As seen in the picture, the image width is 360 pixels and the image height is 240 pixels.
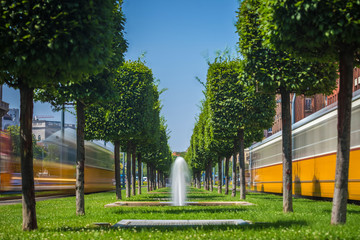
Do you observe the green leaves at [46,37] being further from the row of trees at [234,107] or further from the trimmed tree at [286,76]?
the row of trees at [234,107]

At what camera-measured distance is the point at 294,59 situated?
48.0 feet

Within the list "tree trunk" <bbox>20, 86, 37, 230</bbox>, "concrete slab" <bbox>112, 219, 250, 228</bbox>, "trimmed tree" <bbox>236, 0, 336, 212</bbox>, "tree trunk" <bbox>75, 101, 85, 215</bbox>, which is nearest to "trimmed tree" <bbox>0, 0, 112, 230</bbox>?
"tree trunk" <bbox>20, 86, 37, 230</bbox>

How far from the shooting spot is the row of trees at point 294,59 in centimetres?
919

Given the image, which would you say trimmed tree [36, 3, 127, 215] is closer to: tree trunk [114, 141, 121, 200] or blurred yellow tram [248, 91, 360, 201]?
blurred yellow tram [248, 91, 360, 201]

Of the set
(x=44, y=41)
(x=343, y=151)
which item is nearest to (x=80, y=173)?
(x=44, y=41)

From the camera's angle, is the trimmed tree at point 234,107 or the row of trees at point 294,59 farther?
the trimmed tree at point 234,107

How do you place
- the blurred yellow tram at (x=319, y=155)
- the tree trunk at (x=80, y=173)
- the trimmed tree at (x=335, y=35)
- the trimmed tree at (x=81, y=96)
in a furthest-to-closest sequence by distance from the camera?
the blurred yellow tram at (x=319, y=155), the tree trunk at (x=80, y=173), the trimmed tree at (x=81, y=96), the trimmed tree at (x=335, y=35)

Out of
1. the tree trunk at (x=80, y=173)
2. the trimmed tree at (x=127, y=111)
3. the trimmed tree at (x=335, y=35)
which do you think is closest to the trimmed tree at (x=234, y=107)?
the trimmed tree at (x=127, y=111)

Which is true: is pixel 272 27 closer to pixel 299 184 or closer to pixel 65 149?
pixel 299 184

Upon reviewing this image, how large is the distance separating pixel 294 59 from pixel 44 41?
8776 mm

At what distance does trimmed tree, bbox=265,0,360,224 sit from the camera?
9039 mm

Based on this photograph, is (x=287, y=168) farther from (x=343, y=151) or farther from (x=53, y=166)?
(x=53, y=166)

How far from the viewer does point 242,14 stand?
17312 mm

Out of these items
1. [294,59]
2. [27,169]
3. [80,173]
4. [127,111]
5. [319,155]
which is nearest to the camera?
[27,169]
